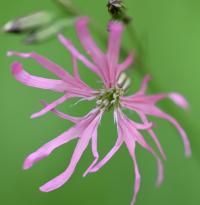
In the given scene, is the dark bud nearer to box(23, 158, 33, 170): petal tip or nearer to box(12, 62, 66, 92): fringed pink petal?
box(12, 62, 66, 92): fringed pink petal

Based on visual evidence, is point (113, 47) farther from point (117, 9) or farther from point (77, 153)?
point (77, 153)

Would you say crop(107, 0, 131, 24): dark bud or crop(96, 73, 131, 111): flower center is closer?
crop(107, 0, 131, 24): dark bud

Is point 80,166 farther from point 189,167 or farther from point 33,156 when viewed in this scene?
point 33,156

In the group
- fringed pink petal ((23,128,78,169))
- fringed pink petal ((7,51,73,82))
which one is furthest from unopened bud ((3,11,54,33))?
fringed pink petal ((23,128,78,169))

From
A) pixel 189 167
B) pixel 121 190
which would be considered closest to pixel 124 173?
pixel 121 190

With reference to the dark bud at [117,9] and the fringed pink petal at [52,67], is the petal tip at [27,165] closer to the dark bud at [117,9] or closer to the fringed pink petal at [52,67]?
the fringed pink petal at [52,67]

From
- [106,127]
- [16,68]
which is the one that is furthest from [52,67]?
[106,127]

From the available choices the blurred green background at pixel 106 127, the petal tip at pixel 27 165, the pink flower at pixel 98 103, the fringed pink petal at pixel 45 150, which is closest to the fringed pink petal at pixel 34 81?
the pink flower at pixel 98 103
